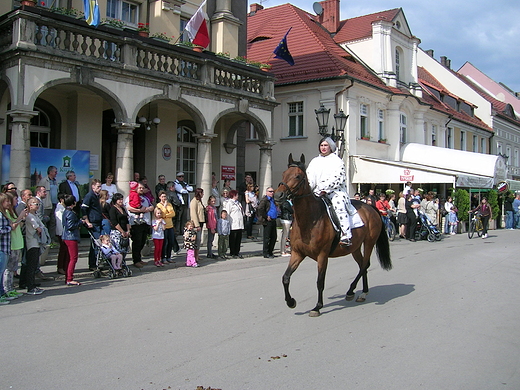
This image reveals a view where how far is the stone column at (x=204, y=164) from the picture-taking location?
17.3m

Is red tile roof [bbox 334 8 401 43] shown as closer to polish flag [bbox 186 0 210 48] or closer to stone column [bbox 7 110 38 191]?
polish flag [bbox 186 0 210 48]

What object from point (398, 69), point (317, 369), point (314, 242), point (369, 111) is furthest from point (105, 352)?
point (398, 69)

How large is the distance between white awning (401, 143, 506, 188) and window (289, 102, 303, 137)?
821 centimetres

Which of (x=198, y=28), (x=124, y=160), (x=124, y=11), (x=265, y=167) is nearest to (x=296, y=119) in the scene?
(x=265, y=167)

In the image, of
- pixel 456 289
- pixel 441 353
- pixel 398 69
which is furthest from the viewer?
pixel 398 69

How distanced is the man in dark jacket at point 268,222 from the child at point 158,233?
3.31m

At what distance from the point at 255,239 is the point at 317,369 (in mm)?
14269

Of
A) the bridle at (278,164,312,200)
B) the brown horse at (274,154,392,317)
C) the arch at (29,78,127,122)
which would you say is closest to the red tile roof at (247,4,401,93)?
the arch at (29,78,127,122)

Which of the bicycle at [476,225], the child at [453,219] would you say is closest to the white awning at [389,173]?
the child at [453,219]

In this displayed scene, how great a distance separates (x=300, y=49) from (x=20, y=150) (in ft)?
68.4

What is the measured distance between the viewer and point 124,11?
18.4m

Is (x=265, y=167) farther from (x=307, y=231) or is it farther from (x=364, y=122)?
(x=307, y=231)

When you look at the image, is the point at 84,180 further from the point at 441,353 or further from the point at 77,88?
the point at 441,353

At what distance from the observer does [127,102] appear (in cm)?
1510
